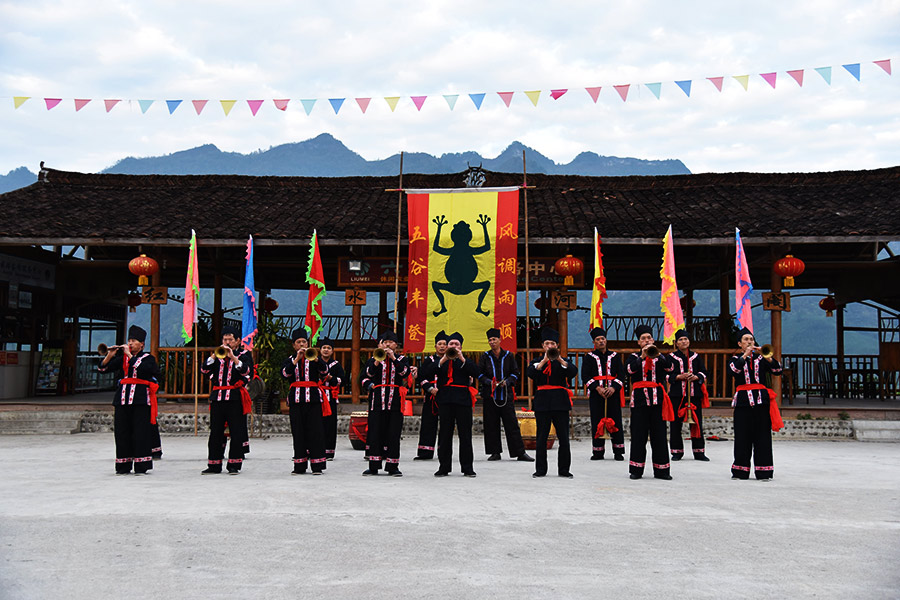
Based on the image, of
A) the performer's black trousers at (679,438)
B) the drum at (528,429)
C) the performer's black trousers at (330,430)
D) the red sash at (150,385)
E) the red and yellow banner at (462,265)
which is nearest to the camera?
the red sash at (150,385)

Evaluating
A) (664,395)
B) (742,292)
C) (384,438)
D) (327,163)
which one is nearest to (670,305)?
(742,292)

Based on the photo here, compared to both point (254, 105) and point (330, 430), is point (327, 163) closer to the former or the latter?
point (254, 105)

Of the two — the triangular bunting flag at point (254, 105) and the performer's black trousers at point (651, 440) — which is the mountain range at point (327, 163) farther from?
the performer's black trousers at point (651, 440)

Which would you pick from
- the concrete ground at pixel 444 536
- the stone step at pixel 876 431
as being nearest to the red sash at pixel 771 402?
the concrete ground at pixel 444 536

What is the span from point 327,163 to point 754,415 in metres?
129

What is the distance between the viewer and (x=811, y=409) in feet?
44.0

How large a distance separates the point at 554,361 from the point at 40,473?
16.6ft

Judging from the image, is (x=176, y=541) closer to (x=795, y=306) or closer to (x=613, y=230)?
(x=613, y=230)

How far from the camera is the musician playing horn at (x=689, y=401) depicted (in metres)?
10.2

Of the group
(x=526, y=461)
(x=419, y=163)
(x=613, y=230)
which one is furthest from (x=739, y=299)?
(x=419, y=163)

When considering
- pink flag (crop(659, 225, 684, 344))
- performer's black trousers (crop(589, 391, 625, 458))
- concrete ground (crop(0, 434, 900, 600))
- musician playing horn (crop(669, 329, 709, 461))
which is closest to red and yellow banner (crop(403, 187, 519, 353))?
pink flag (crop(659, 225, 684, 344))

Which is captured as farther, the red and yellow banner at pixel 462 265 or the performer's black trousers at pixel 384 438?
the red and yellow banner at pixel 462 265

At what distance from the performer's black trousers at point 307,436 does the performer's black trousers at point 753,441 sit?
13.2ft

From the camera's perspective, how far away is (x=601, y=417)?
10336mm
